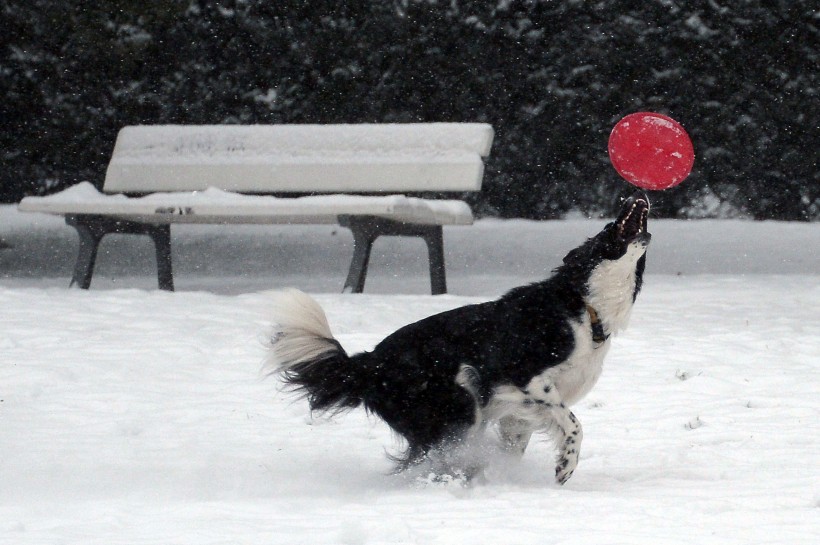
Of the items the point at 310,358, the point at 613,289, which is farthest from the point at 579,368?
the point at 310,358

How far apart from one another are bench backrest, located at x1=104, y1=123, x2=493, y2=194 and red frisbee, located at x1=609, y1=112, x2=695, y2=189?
3246 mm

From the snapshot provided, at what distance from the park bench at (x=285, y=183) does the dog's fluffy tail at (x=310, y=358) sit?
303cm

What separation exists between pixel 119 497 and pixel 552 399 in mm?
1468

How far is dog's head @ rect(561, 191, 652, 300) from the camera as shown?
13.3ft

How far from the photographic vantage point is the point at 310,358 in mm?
4082

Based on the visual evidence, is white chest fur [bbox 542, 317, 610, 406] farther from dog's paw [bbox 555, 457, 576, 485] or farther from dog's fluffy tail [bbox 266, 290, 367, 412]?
dog's fluffy tail [bbox 266, 290, 367, 412]

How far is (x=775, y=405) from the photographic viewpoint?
196 inches

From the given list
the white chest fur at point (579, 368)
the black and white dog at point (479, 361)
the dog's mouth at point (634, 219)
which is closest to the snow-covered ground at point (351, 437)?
the black and white dog at point (479, 361)

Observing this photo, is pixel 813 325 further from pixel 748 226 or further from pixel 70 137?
pixel 70 137

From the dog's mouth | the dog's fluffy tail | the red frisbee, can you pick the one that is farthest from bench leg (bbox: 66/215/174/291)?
the dog's mouth

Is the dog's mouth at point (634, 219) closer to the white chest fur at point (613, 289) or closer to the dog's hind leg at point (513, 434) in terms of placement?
the white chest fur at point (613, 289)

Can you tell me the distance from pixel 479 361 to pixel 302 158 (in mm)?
4835

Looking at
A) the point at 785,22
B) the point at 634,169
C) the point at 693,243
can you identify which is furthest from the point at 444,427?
the point at 785,22

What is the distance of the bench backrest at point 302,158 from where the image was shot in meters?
8.30
